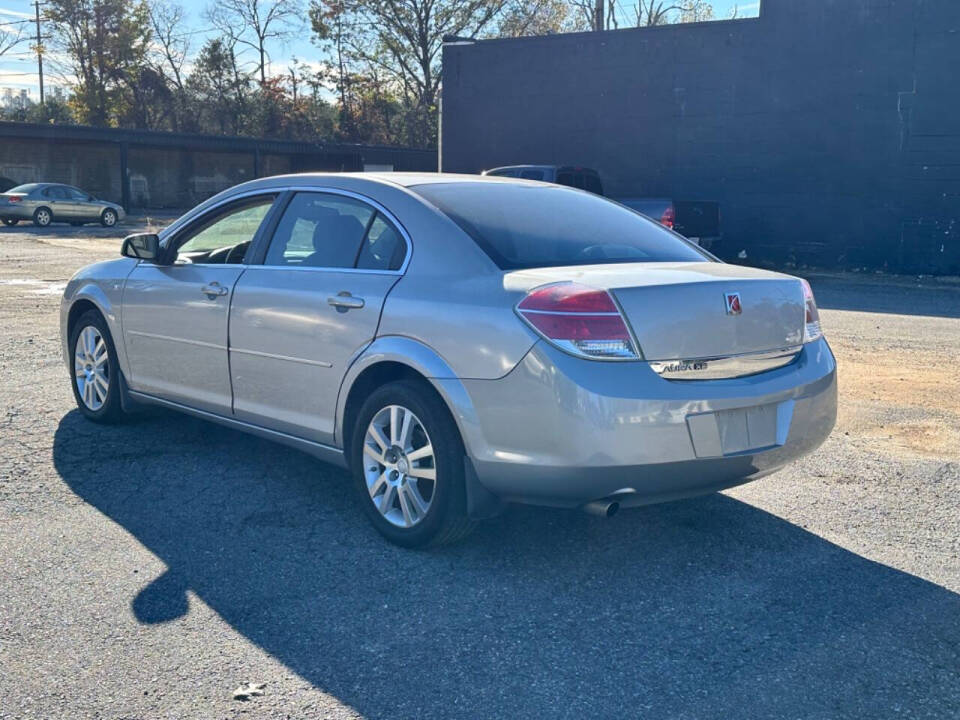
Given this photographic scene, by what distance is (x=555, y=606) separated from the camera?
12.9 ft

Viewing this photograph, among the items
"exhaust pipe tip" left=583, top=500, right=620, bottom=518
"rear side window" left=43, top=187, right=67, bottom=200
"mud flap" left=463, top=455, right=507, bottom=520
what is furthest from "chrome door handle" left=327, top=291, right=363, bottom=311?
"rear side window" left=43, top=187, right=67, bottom=200

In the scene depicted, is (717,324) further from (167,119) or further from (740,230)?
(167,119)

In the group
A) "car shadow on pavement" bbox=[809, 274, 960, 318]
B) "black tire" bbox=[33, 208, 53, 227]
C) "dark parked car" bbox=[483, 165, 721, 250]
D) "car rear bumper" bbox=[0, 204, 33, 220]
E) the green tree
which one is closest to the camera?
"car shadow on pavement" bbox=[809, 274, 960, 318]

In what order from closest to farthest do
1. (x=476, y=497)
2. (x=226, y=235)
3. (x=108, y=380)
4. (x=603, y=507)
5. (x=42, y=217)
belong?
(x=603, y=507) → (x=476, y=497) → (x=226, y=235) → (x=108, y=380) → (x=42, y=217)

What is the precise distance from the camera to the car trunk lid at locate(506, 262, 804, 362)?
4.00 metres

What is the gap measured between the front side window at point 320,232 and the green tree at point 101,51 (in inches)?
2321

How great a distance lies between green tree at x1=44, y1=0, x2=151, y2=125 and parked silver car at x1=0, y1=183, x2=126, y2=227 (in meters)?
28.0

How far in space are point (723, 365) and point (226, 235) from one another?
3.12m

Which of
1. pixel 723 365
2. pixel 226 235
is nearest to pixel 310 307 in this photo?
pixel 226 235

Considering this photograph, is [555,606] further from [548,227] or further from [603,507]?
[548,227]

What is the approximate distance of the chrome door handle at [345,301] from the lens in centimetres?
468

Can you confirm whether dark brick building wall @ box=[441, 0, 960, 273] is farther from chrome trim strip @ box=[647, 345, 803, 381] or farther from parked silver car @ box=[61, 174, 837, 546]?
chrome trim strip @ box=[647, 345, 803, 381]

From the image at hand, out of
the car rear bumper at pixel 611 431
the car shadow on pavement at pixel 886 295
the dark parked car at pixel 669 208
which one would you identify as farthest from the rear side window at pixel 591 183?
the car rear bumper at pixel 611 431

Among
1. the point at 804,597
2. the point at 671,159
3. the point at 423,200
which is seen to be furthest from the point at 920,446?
the point at 671,159
